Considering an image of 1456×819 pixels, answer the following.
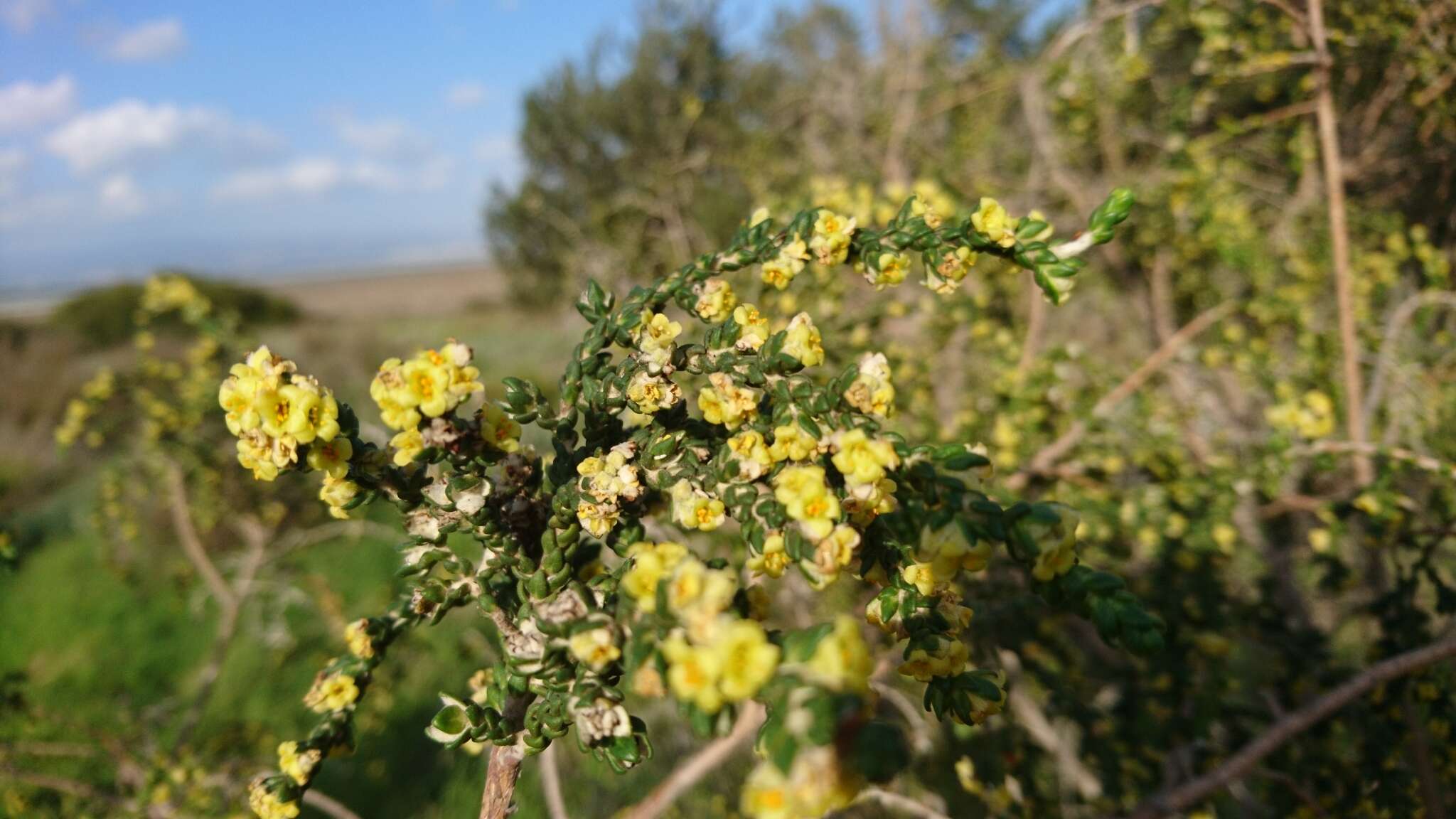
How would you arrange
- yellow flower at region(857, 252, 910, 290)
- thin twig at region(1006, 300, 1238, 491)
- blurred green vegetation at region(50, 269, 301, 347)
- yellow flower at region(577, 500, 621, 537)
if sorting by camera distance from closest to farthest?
1. yellow flower at region(577, 500, 621, 537)
2. yellow flower at region(857, 252, 910, 290)
3. thin twig at region(1006, 300, 1238, 491)
4. blurred green vegetation at region(50, 269, 301, 347)

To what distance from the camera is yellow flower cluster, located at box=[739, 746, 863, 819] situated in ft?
2.12

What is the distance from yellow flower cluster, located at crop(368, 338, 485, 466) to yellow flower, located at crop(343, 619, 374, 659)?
354 millimetres

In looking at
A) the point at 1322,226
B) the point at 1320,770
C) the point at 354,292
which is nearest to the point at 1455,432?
the point at 1320,770

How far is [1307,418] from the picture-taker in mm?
2299

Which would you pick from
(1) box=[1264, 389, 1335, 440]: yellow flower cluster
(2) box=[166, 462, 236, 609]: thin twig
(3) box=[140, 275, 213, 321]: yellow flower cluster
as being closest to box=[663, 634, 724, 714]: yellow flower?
(1) box=[1264, 389, 1335, 440]: yellow flower cluster

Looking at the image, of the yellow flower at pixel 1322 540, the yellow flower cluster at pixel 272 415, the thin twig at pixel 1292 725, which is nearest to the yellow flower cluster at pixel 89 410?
the yellow flower cluster at pixel 272 415

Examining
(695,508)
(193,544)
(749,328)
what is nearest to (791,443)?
(695,508)

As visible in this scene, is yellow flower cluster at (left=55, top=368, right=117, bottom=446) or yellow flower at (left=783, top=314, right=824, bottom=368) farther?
yellow flower cluster at (left=55, top=368, right=117, bottom=446)

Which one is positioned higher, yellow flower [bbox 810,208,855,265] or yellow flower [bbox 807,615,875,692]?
yellow flower [bbox 810,208,855,265]

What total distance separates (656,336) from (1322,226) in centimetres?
425

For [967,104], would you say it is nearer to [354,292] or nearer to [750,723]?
[750,723]

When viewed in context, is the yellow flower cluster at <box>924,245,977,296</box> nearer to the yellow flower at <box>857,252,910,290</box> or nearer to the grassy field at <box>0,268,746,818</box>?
the yellow flower at <box>857,252,910,290</box>

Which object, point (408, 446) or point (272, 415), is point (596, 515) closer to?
point (408, 446)

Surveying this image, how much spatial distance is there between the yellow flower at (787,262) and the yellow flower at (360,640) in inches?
33.8
